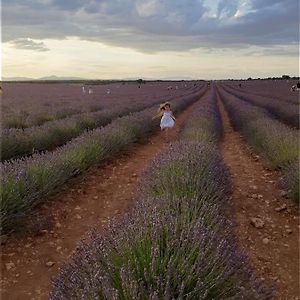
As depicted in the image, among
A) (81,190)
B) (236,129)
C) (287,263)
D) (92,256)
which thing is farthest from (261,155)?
(92,256)

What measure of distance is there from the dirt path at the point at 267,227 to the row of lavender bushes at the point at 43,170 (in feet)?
7.77

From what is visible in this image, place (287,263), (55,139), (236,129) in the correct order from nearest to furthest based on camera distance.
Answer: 1. (287,263)
2. (55,139)
3. (236,129)

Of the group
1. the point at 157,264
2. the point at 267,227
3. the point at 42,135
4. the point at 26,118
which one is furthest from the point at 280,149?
the point at 26,118

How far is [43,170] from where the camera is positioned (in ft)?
18.3

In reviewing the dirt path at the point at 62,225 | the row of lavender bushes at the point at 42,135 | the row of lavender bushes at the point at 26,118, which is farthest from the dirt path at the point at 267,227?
the row of lavender bushes at the point at 26,118

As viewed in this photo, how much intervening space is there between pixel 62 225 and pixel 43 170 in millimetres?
850

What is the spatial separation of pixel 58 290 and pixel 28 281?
1.50 metres

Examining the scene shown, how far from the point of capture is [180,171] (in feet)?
16.2

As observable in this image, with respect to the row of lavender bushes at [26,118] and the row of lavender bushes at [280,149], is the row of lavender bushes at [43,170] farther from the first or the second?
the row of lavender bushes at [26,118]

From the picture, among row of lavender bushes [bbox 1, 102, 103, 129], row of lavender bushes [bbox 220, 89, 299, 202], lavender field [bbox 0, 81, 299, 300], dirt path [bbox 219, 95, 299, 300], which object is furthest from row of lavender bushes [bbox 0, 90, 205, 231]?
row of lavender bushes [bbox 1, 102, 103, 129]

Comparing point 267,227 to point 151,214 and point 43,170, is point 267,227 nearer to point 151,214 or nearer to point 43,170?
point 151,214

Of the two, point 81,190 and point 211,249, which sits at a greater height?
point 211,249

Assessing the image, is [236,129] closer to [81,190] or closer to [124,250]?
[81,190]

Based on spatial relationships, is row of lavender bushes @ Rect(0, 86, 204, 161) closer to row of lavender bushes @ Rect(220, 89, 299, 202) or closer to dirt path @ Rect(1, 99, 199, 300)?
dirt path @ Rect(1, 99, 199, 300)
